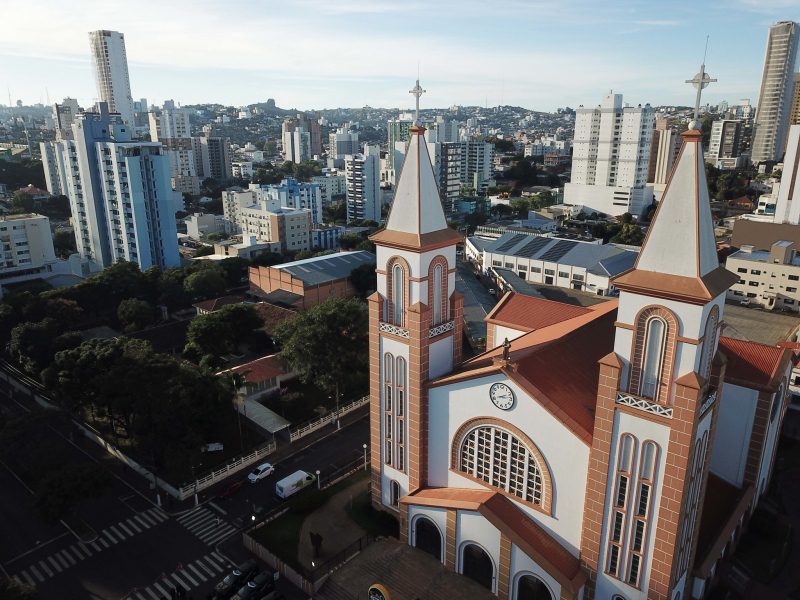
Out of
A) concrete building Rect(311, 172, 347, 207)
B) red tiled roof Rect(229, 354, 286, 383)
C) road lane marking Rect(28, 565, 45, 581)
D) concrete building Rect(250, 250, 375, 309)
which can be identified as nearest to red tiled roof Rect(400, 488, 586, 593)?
road lane marking Rect(28, 565, 45, 581)

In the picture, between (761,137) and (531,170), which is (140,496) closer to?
(531,170)

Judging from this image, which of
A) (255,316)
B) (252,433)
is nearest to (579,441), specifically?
(252,433)

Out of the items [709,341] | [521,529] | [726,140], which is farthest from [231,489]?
[726,140]

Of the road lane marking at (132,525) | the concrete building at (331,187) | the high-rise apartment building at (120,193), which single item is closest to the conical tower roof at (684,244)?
the road lane marking at (132,525)

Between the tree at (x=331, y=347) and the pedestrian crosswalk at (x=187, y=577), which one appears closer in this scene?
the pedestrian crosswalk at (x=187, y=577)

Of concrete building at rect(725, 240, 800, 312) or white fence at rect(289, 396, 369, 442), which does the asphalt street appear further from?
concrete building at rect(725, 240, 800, 312)

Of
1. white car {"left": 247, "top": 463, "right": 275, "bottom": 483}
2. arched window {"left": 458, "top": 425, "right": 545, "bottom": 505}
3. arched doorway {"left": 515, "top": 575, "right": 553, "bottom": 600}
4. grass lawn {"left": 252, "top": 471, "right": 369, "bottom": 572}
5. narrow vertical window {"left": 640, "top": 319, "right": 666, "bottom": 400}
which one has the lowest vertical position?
white car {"left": 247, "top": 463, "right": 275, "bottom": 483}

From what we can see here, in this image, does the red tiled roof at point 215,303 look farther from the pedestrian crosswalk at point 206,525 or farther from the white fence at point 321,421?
the pedestrian crosswalk at point 206,525
